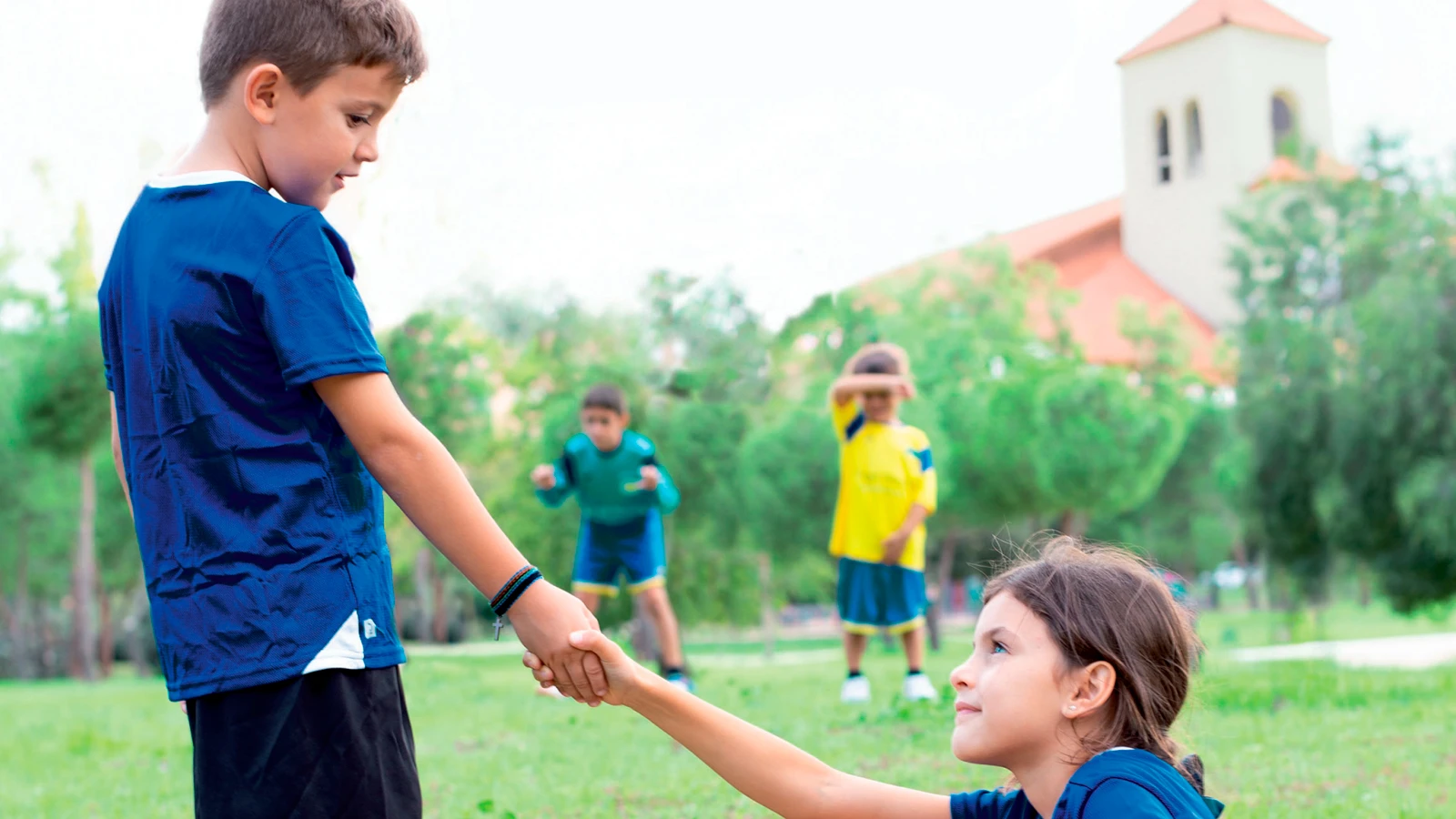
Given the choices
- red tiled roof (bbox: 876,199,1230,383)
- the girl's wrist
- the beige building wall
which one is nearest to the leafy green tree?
red tiled roof (bbox: 876,199,1230,383)

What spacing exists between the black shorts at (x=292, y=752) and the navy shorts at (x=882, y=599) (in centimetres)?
509

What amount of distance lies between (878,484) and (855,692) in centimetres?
107

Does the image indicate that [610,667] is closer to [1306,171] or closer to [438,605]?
[1306,171]

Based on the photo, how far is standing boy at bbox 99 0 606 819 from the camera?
5.71 feet

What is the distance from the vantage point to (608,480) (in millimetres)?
7531

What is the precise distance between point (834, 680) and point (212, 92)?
7.28 m

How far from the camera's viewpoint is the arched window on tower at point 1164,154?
30.4 m

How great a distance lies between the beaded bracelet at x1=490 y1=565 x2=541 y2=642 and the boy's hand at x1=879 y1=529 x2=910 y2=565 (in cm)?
494

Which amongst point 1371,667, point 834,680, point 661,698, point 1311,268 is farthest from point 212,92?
point 1311,268

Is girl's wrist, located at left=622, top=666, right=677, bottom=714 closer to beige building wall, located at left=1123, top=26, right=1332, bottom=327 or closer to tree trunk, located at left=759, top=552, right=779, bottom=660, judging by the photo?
tree trunk, located at left=759, top=552, right=779, bottom=660

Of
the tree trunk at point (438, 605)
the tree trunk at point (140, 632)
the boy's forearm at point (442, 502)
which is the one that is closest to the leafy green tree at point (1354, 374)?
the boy's forearm at point (442, 502)

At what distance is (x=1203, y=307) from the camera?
104 feet

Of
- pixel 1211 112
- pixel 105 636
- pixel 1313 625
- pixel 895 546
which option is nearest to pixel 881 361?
pixel 895 546

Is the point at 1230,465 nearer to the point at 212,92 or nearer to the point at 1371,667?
the point at 1371,667
